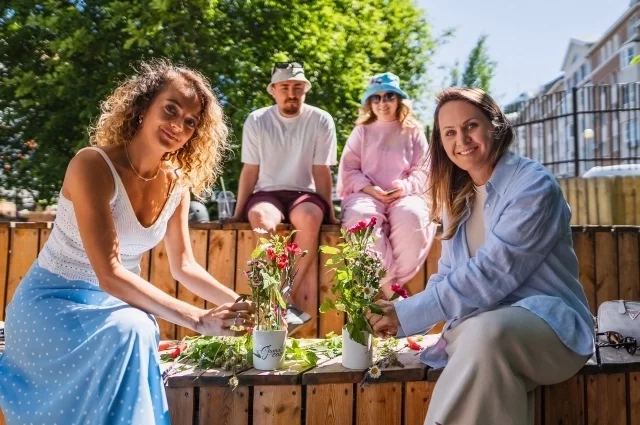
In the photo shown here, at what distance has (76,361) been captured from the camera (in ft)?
5.70

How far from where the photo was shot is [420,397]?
2.07 m

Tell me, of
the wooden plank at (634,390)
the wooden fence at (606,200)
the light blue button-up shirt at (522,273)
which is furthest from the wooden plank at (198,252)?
the wooden fence at (606,200)

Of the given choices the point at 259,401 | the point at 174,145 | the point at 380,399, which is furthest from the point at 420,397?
the point at 174,145

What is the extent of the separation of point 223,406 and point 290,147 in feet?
6.73

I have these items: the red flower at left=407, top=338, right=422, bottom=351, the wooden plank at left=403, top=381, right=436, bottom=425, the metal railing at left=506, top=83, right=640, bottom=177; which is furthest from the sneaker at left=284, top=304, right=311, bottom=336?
the metal railing at left=506, top=83, right=640, bottom=177

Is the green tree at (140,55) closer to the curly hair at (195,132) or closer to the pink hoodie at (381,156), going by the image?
the pink hoodie at (381,156)

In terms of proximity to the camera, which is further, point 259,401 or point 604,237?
point 604,237

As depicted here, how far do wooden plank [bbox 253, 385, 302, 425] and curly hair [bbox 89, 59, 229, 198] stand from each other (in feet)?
2.58

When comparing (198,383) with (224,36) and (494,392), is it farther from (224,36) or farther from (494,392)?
(224,36)

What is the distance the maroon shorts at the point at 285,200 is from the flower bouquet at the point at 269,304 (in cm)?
147

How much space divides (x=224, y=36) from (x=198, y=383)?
16.5ft

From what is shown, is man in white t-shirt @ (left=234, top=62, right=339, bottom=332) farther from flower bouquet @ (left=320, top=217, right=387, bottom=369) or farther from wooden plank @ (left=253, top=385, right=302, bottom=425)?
wooden plank @ (left=253, top=385, right=302, bottom=425)

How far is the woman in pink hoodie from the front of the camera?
3.35m

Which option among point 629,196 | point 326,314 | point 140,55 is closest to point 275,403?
point 326,314
